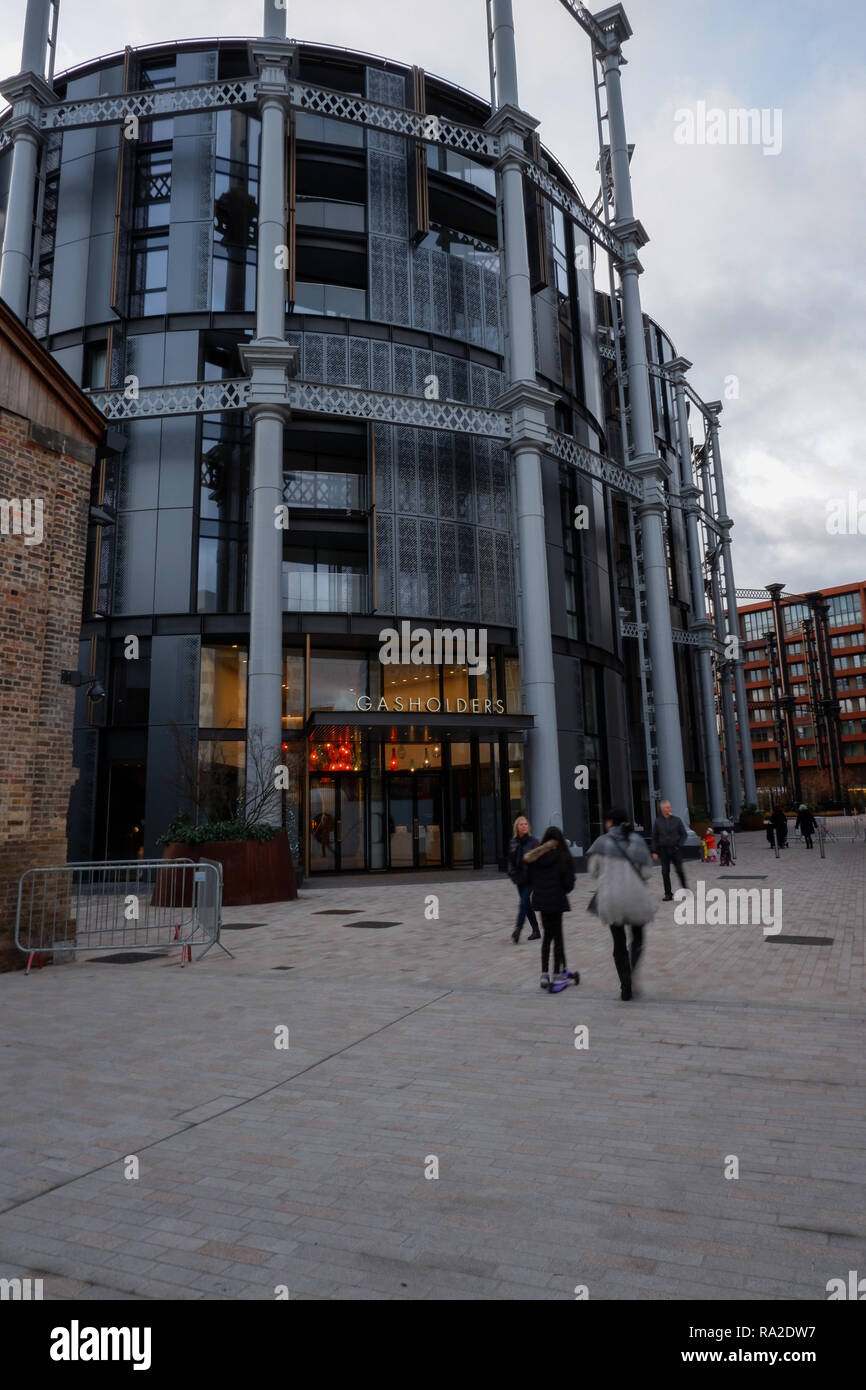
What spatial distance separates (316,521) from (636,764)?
20.6 meters

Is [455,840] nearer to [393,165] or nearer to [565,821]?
[565,821]

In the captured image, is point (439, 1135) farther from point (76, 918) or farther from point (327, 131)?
point (327, 131)

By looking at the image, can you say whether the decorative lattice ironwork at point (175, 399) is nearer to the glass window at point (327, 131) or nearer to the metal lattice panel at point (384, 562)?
the metal lattice panel at point (384, 562)

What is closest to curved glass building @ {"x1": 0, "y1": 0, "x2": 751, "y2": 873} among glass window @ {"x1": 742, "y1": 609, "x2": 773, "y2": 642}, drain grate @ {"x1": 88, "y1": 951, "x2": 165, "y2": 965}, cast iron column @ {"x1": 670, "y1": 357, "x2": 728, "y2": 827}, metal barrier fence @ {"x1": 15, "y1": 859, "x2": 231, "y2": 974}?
metal barrier fence @ {"x1": 15, "y1": 859, "x2": 231, "y2": 974}

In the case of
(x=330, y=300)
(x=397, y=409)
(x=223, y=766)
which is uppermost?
(x=330, y=300)

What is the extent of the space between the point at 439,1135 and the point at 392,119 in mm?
28247

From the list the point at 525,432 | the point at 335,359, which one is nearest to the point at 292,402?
the point at 335,359

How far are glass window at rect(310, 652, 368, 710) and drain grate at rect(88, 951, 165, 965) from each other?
42.2 ft

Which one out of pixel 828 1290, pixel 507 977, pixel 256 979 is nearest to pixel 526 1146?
pixel 828 1290

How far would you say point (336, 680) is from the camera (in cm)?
2427

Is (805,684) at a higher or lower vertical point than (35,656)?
higher

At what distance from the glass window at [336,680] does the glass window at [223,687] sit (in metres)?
2.02

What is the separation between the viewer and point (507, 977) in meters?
8.80

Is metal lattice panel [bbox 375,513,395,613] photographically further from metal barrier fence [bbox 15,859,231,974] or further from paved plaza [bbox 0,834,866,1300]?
paved plaza [bbox 0,834,866,1300]
